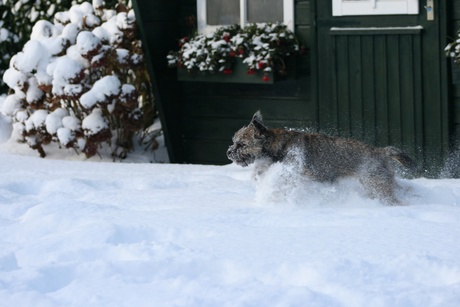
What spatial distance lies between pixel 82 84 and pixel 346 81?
8.40 ft

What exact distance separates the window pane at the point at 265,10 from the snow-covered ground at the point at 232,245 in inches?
86.7

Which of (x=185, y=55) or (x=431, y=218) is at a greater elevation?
(x=185, y=55)

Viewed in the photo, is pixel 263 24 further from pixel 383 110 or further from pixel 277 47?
pixel 383 110

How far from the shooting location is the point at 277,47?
28.2 feet

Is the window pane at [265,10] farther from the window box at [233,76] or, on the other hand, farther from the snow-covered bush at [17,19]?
the snow-covered bush at [17,19]

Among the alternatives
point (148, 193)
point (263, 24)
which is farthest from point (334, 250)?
point (263, 24)

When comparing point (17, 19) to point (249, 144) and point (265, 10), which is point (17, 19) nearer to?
point (265, 10)

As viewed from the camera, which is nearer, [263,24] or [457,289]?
[457,289]

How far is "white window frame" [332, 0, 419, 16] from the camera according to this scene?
816cm

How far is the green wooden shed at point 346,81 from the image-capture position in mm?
8180

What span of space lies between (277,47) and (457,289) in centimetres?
448

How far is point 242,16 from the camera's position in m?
9.09

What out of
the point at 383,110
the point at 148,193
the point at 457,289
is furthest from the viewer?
the point at 383,110

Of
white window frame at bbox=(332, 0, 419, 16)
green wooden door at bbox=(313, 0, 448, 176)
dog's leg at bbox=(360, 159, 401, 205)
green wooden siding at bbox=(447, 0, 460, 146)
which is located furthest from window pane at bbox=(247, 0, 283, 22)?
dog's leg at bbox=(360, 159, 401, 205)
